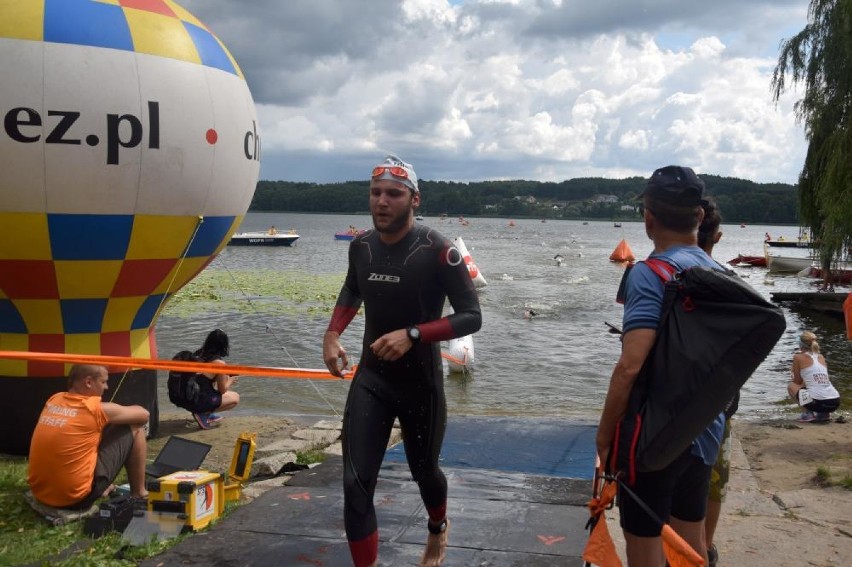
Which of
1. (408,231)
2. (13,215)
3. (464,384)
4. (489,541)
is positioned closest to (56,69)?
(13,215)

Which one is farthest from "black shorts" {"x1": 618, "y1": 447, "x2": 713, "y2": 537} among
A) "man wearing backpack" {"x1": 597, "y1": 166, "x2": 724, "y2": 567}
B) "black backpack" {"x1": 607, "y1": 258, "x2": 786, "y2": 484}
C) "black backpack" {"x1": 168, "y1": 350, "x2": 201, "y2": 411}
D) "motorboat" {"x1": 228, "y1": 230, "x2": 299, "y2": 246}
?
"motorboat" {"x1": 228, "y1": 230, "x2": 299, "y2": 246}

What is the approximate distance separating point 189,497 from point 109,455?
50.4 inches

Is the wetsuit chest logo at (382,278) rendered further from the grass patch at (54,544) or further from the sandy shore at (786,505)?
the sandy shore at (786,505)

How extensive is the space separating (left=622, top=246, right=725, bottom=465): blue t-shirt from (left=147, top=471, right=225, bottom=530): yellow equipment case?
3.04 m

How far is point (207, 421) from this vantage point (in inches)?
389

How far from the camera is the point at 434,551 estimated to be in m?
4.31

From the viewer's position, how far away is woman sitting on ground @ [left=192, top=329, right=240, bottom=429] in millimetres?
9016

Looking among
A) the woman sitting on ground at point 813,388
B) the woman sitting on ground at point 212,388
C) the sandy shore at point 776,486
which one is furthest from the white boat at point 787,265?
the woman sitting on ground at point 212,388

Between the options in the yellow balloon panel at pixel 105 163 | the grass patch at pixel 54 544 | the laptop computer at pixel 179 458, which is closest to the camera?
the grass patch at pixel 54 544

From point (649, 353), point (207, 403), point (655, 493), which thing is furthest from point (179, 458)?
point (649, 353)

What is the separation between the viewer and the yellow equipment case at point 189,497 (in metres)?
4.88

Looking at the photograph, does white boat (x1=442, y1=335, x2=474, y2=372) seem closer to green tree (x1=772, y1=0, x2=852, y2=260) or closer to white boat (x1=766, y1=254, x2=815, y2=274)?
green tree (x1=772, y1=0, x2=852, y2=260)

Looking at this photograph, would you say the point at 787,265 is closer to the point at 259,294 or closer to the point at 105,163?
the point at 259,294

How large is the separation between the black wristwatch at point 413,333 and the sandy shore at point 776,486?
6.40 ft
